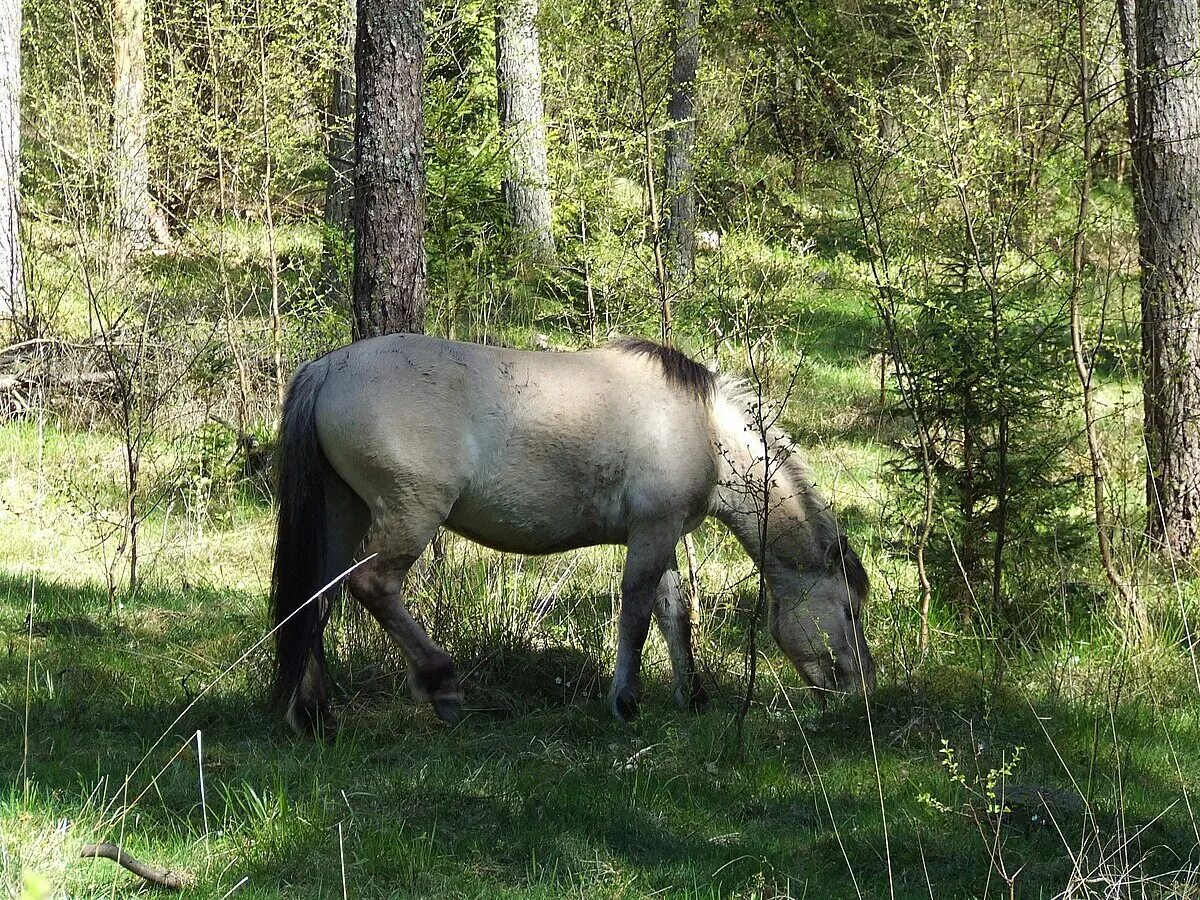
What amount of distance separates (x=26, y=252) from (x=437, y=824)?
10598 millimetres

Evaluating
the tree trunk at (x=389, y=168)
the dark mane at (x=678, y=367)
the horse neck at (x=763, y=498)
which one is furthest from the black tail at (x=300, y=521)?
the horse neck at (x=763, y=498)

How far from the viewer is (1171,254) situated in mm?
7832

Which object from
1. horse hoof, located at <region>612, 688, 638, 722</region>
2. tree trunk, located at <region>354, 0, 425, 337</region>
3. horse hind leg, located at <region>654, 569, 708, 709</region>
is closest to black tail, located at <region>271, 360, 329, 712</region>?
tree trunk, located at <region>354, 0, 425, 337</region>

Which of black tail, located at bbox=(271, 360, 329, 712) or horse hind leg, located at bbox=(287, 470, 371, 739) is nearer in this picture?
horse hind leg, located at bbox=(287, 470, 371, 739)

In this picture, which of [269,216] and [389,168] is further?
[269,216]

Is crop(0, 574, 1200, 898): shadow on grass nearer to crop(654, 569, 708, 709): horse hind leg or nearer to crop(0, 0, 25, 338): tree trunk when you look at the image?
crop(654, 569, 708, 709): horse hind leg

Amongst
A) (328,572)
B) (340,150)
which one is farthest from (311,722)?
(340,150)

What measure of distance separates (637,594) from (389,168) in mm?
2776

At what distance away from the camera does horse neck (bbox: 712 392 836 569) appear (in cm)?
664

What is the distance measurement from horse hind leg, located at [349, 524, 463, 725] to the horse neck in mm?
1705

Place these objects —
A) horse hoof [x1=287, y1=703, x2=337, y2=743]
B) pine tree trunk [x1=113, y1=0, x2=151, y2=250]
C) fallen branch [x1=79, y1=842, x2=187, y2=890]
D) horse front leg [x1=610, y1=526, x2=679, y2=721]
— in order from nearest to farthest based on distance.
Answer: fallen branch [x1=79, y1=842, x2=187, y2=890], horse hoof [x1=287, y1=703, x2=337, y2=743], horse front leg [x1=610, y1=526, x2=679, y2=721], pine tree trunk [x1=113, y1=0, x2=151, y2=250]

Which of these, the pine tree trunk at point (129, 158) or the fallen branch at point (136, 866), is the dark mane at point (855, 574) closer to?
the fallen branch at point (136, 866)

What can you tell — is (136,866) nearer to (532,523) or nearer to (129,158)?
(532,523)

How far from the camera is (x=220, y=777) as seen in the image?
5.02m
